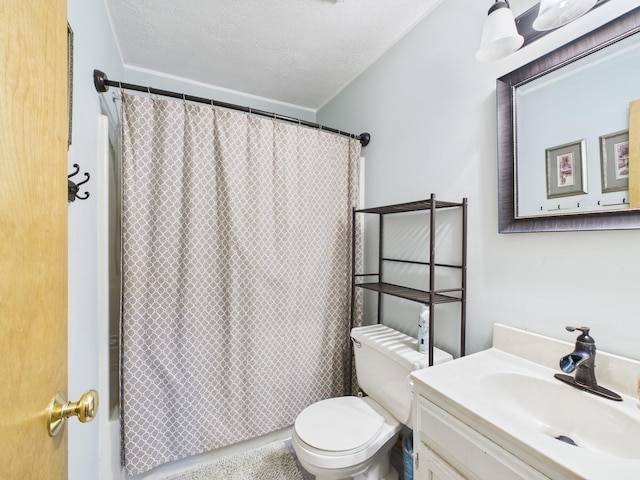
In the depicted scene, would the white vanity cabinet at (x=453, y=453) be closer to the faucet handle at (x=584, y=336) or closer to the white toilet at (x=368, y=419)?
the white toilet at (x=368, y=419)

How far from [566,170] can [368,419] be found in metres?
1.28

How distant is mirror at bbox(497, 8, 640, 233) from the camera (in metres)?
0.83

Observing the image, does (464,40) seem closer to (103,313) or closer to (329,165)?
(329,165)

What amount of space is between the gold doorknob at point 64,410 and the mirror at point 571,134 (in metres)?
1.35

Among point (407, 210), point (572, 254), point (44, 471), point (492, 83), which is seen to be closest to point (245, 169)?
point (407, 210)

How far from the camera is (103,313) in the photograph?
4.29 ft

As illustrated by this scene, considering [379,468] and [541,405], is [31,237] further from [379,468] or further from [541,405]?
[379,468]

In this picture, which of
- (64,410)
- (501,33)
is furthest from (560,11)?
(64,410)

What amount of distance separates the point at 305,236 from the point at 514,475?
133 centimetres

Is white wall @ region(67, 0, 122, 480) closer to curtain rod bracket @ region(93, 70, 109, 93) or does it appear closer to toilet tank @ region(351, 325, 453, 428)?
curtain rod bracket @ region(93, 70, 109, 93)

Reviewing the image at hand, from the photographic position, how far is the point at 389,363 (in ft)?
4.33

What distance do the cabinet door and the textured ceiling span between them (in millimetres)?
1898

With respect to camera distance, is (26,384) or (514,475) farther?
(514,475)

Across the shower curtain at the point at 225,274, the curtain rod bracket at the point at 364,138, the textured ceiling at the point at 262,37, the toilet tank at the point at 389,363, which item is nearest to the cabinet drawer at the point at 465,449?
the toilet tank at the point at 389,363
